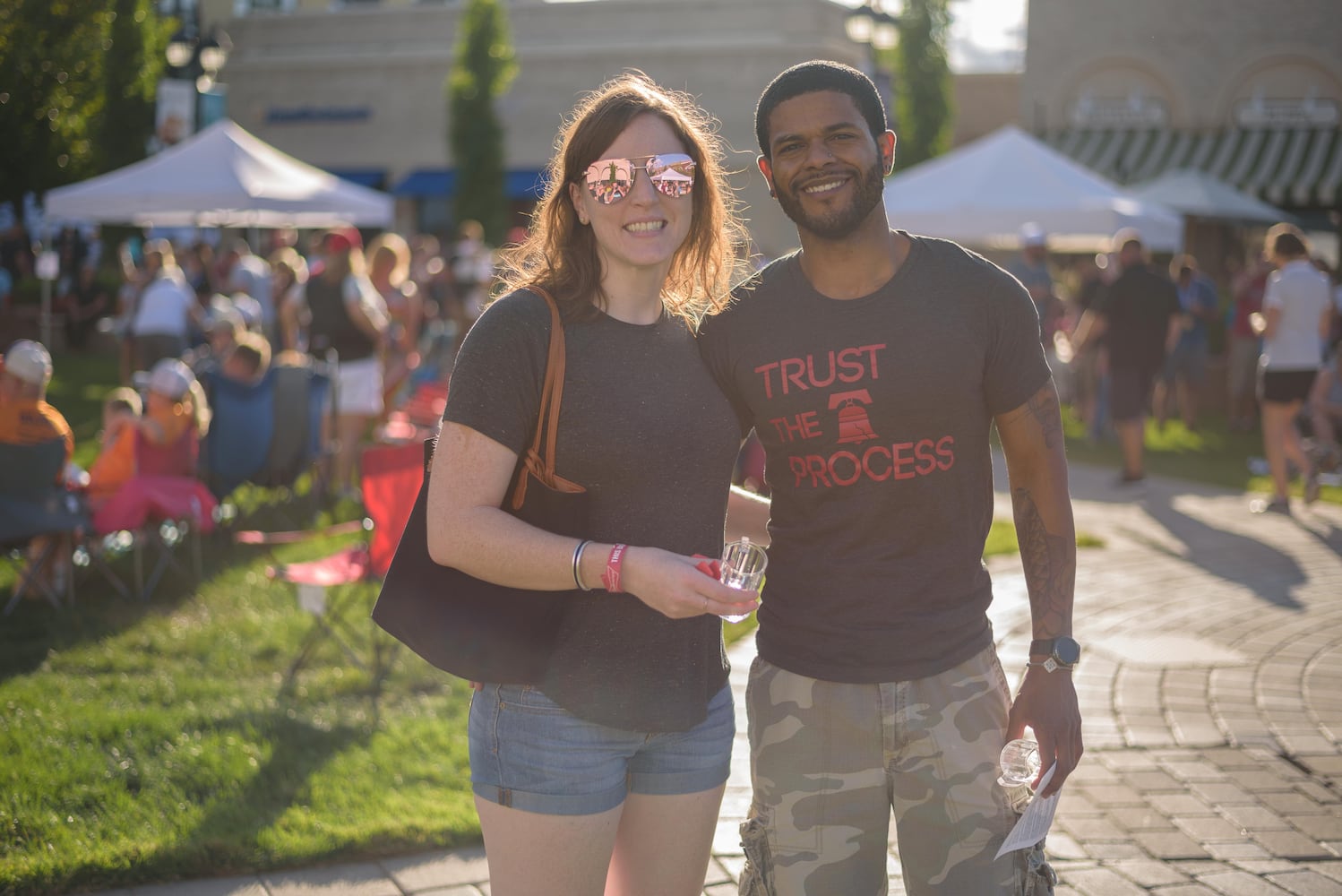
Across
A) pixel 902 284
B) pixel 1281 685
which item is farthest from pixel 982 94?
pixel 902 284

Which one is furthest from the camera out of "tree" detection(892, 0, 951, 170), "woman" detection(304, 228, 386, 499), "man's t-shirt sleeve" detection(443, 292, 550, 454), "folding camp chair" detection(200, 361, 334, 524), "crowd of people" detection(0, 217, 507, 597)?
"tree" detection(892, 0, 951, 170)

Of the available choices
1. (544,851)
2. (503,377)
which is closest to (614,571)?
(503,377)

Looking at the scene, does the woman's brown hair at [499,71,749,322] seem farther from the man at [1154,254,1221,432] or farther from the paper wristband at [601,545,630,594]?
the man at [1154,254,1221,432]

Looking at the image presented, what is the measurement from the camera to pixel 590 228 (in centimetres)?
246

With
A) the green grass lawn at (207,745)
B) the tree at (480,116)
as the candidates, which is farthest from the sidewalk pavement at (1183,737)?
the tree at (480,116)

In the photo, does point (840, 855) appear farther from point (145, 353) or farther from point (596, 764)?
point (145, 353)

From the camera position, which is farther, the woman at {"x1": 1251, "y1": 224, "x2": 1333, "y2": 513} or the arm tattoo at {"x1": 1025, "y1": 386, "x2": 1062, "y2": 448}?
the woman at {"x1": 1251, "y1": 224, "x2": 1333, "y2": 513}

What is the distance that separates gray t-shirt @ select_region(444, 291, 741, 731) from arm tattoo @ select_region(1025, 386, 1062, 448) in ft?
2.07

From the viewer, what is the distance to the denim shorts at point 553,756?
2.27 metres

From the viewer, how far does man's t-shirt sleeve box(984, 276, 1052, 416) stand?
2.50 m

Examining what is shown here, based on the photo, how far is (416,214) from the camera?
34594mm

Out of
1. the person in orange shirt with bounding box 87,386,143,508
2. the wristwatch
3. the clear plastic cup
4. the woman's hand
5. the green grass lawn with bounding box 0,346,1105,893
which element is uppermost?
the woman's hand

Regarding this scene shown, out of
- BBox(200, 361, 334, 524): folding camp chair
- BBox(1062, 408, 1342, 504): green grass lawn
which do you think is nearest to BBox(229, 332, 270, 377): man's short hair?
BBox(200, 361, 334, 524): folding camp chair

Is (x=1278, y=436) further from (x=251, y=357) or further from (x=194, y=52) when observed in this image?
(x=194, y=52)
